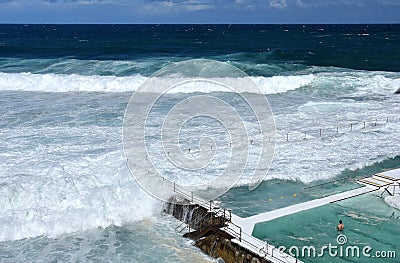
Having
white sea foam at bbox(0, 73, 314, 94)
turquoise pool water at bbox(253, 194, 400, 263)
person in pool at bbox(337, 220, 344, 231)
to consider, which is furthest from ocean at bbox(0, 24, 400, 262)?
white sea foam at bbox(0, 73, 314, 94)

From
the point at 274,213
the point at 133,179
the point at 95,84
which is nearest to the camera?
the point at 274,213

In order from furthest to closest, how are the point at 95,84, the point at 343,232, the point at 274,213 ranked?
the point at 95,84 < the point at 274,213 < the point at 343,232

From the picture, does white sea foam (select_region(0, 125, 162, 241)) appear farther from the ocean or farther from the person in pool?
the person in pool

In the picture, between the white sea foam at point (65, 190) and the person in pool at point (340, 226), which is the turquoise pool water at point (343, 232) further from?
the white sea foam at point (65, 190)

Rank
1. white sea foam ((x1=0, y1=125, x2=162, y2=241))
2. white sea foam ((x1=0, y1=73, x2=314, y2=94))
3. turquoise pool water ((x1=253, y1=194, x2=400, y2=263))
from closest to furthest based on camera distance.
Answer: turquoise pool water ((x1=253, y1=194, x2=400, y2=263)) → white sea foam ((x1=0, y1=125, x2=162, y2=241)) → white sea foam ((x1=0, y1=73, x2=314, y2=94))

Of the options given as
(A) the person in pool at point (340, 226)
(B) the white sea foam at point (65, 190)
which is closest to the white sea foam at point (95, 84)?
(B) the white sea foam at point (65, 190)

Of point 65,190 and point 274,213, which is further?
point 65,190

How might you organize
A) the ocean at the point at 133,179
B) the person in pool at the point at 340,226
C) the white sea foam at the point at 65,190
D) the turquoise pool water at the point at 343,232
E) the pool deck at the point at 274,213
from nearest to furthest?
the pool deck at the point at 274,213
the turquoise pool water at the point at 343,232
the ocean at the point at 133,179
the person in pool at the point at 340,226
the white sea foam at the point at 65,190

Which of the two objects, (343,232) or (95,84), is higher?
(95,84)

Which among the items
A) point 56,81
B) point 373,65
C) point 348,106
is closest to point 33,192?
point 348,106

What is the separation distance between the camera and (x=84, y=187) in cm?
1816

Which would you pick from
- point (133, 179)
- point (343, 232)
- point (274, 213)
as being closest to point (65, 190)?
point (133, 179)

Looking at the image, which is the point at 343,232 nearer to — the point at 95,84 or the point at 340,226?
the point at 340,226

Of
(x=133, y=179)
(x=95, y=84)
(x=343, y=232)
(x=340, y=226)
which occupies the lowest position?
(x=343, y=232)
